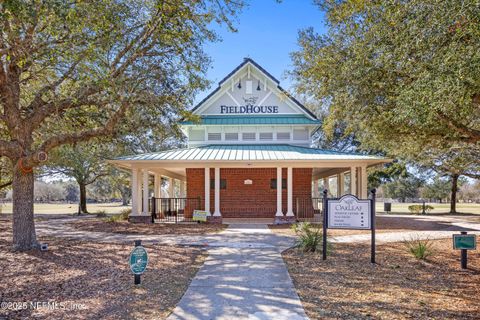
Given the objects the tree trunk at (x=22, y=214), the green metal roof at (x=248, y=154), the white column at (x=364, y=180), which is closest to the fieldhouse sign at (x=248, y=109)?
the green metal roof at (x=248, y=154)

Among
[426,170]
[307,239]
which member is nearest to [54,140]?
[307,239]

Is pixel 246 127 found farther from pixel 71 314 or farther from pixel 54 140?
pixel 71 314

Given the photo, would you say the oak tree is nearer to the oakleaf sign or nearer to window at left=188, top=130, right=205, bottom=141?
the oakleaf sign

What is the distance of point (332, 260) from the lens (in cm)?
820

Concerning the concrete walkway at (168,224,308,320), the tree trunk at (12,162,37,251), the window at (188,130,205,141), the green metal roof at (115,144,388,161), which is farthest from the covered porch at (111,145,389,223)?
the concrete walkway at (168,224,308,320)

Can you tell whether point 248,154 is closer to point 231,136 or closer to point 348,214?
point 231,136

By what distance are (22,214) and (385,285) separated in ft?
30.8

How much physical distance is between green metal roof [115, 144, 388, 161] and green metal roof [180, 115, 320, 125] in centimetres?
146

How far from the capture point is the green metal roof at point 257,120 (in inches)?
745

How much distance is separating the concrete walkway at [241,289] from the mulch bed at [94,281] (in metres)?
0.30

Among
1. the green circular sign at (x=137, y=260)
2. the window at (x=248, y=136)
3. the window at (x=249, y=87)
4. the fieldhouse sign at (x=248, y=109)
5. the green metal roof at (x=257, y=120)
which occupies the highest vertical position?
the window at (x=249, y=87)

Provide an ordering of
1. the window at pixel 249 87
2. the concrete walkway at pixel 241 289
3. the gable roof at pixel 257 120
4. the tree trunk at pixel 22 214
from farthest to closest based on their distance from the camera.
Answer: the window at pixel 249 87 → the gable roof at pixel 257 120 → the tree trunk at pixel 22 214 → the concrete walkway at pixel 241 289

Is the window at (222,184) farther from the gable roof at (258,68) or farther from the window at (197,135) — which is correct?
the gable roof at (258,68)

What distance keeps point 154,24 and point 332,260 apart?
24.7 ft
